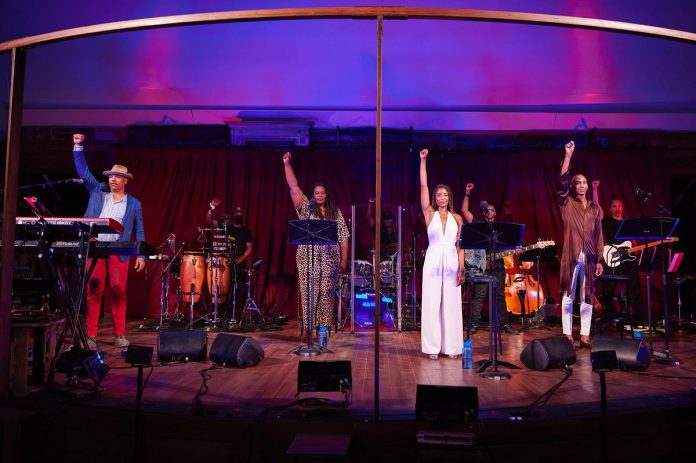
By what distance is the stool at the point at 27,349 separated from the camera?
4.13m

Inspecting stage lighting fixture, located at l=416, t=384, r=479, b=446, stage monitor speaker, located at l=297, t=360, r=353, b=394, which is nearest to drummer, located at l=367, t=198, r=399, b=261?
stage monitor speaker, located at l=297, t=360, r=353, b=394

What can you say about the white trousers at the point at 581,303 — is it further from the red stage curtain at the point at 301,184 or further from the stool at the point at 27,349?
the stool at the point at 27,349

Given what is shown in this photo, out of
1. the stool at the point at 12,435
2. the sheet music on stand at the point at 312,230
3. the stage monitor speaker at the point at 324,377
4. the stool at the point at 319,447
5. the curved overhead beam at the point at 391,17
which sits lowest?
the stool at the point at 12,435

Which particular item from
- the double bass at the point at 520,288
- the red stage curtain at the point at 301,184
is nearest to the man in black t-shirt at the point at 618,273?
the double bass at the point at 520,288

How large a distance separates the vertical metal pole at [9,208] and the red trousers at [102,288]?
269cm

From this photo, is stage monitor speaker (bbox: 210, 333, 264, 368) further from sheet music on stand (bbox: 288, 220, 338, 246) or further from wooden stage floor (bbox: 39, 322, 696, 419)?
sheet music on stand (bbox: 288, 220, 338, 246)

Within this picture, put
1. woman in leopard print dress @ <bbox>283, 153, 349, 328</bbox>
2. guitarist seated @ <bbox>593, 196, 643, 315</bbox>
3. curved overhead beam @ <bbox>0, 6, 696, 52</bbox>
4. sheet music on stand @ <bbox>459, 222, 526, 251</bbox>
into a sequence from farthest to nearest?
guitarist seated @ <bbox>593, 196, 643, 315</bbox>, woman in leopard print dress @ <bbox>283, 153, 349, 328</bbox>, sheet music on stand @ <bbox>459, 222, 526, 251</bbox>, curved overhead beam @ <bbox>0, 6, 696, 52</bbox>

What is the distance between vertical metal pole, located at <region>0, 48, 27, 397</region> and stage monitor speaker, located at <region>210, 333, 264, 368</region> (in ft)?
6.81

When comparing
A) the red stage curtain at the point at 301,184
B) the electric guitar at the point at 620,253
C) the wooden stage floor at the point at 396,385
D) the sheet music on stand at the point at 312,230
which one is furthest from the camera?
the red stage curtain at the point at 301,184

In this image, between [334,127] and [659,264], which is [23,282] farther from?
[659,264]

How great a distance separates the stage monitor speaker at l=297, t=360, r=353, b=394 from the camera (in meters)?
3.72

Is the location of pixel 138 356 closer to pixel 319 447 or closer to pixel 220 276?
pixel 319 447

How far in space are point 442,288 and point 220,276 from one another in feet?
14.9

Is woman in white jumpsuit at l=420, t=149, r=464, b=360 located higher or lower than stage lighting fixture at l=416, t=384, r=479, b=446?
higher
